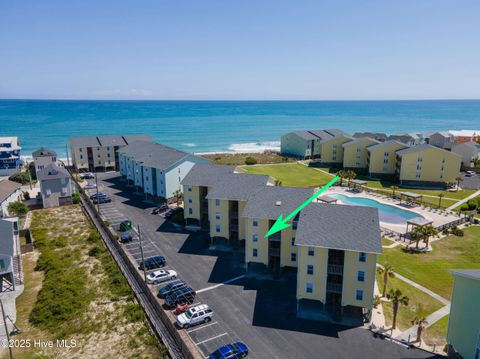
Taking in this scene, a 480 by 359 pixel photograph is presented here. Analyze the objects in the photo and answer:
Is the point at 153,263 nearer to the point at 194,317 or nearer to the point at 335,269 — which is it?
the point at 194,317

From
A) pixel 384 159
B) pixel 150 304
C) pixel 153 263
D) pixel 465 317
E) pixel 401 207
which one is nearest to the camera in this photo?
pixel 465 317

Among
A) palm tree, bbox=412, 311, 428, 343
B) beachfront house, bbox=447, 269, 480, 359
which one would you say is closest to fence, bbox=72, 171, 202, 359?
palm tree, bbox=412, 311, 428, 343

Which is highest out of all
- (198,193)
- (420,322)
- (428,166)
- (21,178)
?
(198,193)

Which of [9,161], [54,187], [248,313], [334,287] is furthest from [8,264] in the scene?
[9,161]

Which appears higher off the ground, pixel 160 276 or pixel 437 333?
pixel 160 276

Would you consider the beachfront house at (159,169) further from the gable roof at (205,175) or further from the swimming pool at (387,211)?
the swimming pool at (387,211)

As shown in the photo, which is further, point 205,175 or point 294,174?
point 294,174

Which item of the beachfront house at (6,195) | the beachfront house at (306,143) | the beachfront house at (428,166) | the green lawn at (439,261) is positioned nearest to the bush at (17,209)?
the beachfront house at (6,195)

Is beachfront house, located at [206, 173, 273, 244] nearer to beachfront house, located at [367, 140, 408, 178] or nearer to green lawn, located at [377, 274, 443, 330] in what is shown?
green lawn, located at [377, 274, 443, 330]
